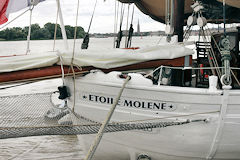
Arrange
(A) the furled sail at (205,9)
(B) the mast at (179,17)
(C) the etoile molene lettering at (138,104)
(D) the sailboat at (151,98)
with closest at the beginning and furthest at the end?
(D) the sailboat at (151,98) → (C) the etoile molene lettering at (138,104) → (B) the mast at (179,17) → (A) the furled sail at (205,9)

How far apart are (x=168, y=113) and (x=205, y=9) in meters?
3.91

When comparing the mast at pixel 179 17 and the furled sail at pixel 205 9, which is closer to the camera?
the mast at pixel 179 17

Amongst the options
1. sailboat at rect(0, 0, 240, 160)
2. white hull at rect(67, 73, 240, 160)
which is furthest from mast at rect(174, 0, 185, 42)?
white hull at rect(67, 73, 240, 160)

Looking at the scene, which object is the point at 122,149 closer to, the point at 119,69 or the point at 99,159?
the point at 99,159

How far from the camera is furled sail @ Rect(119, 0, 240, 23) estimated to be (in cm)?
888

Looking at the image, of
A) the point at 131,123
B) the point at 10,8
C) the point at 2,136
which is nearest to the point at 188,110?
the point at 131,123

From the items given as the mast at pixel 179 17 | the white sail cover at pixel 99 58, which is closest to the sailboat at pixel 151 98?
the white sail cover at pixel 99 58

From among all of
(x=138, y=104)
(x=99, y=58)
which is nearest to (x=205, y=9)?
(x=99, y=58)

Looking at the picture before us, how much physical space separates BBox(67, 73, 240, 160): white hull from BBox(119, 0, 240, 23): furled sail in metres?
2.88

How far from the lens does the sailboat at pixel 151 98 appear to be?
5.82 metres

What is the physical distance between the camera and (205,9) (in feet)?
28.9

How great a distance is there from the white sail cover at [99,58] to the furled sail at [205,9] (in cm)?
212

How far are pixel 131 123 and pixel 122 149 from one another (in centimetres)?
82

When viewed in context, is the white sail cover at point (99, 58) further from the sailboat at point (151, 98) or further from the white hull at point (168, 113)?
the white hull at point (168, 113)
